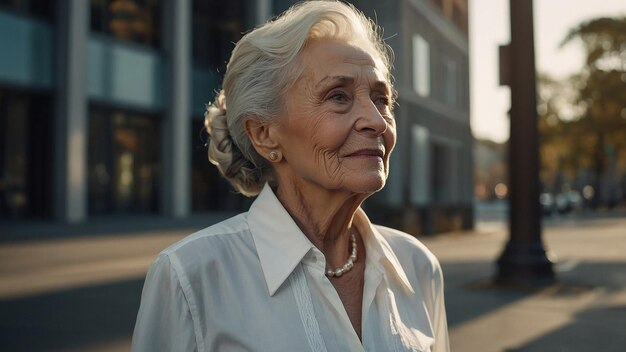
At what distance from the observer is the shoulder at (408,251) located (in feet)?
7.38

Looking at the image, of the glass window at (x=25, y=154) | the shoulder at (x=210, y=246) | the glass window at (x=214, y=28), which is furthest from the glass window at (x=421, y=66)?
the shoulder at (x=210, y=246)

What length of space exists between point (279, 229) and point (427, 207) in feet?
68.2

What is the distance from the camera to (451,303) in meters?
7.30

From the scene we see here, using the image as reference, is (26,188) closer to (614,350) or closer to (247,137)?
(614,350)

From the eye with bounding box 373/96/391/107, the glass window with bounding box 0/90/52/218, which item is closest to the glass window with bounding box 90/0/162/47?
the glass window with bounding box 0/90/52/218

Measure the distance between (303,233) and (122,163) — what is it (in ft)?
78.2

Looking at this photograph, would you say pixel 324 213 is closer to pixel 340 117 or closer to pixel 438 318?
pixel 340 117

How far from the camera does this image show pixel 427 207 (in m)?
22.5

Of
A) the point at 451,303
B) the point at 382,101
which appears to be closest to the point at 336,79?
the point at 382,101

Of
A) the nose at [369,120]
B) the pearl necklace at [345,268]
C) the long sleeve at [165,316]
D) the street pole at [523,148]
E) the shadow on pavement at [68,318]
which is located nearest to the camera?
the long sleeve at [165,316]

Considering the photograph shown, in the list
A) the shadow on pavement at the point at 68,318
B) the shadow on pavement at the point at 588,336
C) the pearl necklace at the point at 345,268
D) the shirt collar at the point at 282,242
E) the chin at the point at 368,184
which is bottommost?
the shadow on pavement at the point at 68,318

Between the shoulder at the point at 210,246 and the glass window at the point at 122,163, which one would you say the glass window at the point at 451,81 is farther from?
the shoulder at the point at 210,246

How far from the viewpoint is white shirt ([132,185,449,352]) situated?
183 cm

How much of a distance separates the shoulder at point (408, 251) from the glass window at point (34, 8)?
20524 mm
